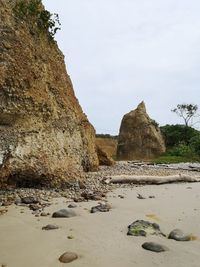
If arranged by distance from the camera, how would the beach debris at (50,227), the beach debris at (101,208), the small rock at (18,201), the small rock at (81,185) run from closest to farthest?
the beach debris at (50,227)
the beach debris at (101,208)
the small rock at (18,201)
the small rock at (81,185)

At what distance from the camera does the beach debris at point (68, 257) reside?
4195 mm

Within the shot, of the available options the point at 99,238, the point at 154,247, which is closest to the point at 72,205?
the point at 99,238

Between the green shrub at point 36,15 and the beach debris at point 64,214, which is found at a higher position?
the green shrub at point 36,15

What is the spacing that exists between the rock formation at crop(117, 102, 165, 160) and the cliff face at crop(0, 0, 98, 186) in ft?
61.2

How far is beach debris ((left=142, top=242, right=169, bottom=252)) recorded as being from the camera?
4582 mm

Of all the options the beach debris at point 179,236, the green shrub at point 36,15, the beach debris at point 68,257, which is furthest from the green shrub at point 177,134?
the beach debris at point 68,257

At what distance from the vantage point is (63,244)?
479 cm

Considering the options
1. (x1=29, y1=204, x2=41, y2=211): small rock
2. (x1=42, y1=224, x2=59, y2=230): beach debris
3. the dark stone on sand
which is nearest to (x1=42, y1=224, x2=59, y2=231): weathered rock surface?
(x1=42, y1=224, x2=59, y2=230): beach debris

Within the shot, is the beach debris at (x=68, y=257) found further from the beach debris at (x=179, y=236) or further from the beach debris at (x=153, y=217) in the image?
the beach debris at (x=153, y=217)

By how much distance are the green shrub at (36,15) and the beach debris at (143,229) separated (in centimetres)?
684

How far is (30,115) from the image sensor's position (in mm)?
9508

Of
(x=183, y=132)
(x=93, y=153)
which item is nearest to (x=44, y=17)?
(x=93, y=153)

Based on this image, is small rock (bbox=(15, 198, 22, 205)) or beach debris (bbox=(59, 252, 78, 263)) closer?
beach debris (bbox=(59, 252, 78, 263))

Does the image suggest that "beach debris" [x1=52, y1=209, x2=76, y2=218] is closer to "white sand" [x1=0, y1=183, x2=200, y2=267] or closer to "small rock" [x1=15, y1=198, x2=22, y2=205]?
"white sand" [x1=0, y1=183, x2=200, y2=267]
